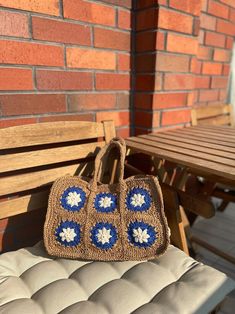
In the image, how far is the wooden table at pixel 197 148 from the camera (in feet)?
2.82

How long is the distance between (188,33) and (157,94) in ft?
1.21

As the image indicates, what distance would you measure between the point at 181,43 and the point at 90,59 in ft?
1.62

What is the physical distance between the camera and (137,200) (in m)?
0.96

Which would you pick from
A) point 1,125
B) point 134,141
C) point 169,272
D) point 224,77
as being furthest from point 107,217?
point 224,77

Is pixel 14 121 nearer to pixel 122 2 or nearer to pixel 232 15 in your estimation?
pixel 122 2

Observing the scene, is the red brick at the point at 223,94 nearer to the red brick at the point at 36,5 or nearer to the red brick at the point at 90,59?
the red brick at the point at 90,59

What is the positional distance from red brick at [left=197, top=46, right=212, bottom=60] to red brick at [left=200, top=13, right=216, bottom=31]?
127mm

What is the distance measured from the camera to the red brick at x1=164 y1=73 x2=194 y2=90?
1396 mm

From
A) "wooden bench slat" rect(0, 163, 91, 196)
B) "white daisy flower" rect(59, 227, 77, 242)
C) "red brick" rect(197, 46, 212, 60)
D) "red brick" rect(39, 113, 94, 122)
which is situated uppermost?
"red brick" rect(197, 46, 212, 60)

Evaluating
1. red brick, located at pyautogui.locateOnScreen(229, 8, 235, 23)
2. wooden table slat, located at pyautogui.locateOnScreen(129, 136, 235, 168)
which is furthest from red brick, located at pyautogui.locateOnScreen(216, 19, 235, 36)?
wooden table slat, located at pyautogui.locateOnScreen(129, 136, 235, 168)

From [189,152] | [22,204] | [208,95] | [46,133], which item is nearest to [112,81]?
[46,133]

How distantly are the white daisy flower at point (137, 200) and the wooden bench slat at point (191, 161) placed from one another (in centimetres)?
16

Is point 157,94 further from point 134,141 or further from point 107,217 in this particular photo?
point 107,217

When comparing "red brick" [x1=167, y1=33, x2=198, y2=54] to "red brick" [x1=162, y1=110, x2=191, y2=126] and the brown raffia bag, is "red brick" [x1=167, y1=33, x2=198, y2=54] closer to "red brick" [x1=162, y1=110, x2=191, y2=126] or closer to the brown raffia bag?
"red brick" [x1=162, y1=110, x2=191, y2=126]
